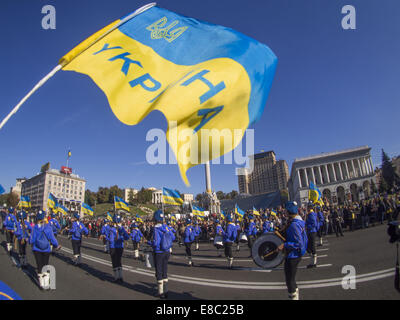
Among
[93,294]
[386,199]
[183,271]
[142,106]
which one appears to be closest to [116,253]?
[93,294]

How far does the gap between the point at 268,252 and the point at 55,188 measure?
131927 mm

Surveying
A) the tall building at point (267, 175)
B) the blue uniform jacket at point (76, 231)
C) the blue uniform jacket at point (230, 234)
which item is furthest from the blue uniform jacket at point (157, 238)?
the tall building at point (267, 175)

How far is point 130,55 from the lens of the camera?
3.94m

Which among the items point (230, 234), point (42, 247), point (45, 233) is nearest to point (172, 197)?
point (230, 234)

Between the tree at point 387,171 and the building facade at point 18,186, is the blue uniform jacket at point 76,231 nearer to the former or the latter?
the tree at point 387,171

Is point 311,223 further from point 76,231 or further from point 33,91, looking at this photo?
point 76,231

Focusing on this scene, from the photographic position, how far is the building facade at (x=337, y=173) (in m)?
88.8

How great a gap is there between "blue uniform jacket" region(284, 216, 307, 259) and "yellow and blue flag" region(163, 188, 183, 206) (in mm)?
12564

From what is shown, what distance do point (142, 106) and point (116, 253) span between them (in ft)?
22.0

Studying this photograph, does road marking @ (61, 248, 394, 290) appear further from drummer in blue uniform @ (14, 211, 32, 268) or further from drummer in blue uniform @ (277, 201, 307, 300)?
drummer in blue uniform @ (14, 211, 32, 268)

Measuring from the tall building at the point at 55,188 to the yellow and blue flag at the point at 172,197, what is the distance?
345 ft

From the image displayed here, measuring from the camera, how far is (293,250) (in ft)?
16.5

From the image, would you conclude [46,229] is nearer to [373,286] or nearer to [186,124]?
[186,124]

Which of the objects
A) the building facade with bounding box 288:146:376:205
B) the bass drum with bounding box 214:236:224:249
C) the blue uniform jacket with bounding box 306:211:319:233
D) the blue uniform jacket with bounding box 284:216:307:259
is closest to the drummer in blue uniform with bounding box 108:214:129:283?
the bass drum with bounding box 214:236:224:249
